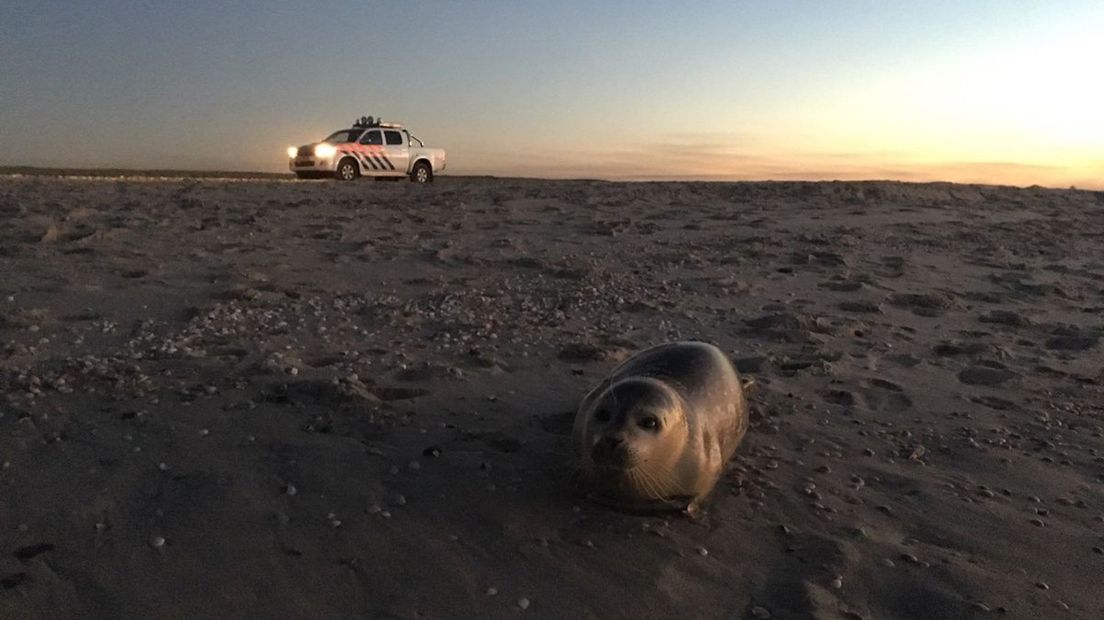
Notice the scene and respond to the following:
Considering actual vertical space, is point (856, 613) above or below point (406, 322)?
below

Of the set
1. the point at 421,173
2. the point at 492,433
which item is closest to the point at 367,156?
the point at 421,173

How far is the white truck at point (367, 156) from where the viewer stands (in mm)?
21906

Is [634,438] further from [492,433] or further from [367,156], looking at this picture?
[367,156]

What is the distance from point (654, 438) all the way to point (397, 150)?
21.4 m

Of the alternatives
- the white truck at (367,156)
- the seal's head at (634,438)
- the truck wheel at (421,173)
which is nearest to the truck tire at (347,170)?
the white truck at (367,156)

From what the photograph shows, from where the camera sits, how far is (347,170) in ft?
73.7

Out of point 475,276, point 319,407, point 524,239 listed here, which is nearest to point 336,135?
point 524,239

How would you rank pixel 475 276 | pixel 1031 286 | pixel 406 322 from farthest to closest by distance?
1. pixel 1031 286
2. pixel 475 276
3. pixel 406 322

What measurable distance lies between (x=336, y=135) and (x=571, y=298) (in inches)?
683

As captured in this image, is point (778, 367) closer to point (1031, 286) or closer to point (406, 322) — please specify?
point (406, 322)

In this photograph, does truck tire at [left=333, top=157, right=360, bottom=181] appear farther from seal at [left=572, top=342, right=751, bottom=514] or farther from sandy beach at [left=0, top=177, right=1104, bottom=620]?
seal at [left=572, top=342, right=751, bottom=514]

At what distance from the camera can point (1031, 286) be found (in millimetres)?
8898

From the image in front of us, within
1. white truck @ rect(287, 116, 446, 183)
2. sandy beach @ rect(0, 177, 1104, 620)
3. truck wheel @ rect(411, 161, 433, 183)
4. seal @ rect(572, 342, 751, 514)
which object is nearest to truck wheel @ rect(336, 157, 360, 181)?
white truck @ rect(287, 116, 446, 183)

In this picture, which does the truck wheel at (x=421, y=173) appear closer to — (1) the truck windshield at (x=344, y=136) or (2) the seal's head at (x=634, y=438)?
(1) the truck windshield at (x=344, y=136)
